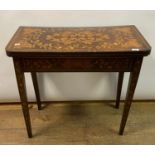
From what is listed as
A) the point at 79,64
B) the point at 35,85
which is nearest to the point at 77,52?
the point at 79,64

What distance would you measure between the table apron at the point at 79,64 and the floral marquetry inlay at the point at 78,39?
0.17 feet

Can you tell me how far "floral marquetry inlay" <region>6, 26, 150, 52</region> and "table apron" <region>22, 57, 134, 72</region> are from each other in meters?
0.05

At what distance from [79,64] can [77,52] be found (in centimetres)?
8

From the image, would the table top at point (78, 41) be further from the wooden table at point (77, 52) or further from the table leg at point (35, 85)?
the table leg at point (35, 85)

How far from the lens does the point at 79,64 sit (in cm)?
94

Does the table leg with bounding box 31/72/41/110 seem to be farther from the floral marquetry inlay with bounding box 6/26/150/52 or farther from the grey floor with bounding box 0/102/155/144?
the floral marquetry inlay with bounding box 6/26/150/52

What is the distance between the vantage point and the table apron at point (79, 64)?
3.05 feet

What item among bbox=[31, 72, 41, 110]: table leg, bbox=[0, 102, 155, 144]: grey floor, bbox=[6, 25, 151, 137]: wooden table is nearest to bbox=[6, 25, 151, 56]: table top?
bbox=[6, 25, 151, 137]: wooden table

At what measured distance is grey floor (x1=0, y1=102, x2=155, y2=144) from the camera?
4.13ft

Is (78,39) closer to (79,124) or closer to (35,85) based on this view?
(35,85)

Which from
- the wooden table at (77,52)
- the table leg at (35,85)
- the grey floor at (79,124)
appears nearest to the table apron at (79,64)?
the wooden table at (77,52)
